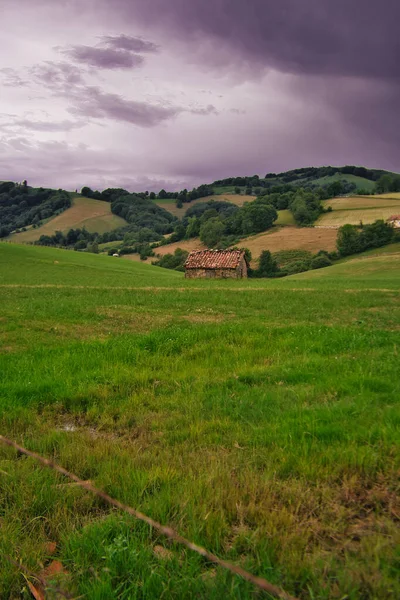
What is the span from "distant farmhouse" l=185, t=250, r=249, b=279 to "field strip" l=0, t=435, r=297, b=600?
2275 inches

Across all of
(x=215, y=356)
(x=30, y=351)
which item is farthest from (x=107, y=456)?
(x=30, y=351)

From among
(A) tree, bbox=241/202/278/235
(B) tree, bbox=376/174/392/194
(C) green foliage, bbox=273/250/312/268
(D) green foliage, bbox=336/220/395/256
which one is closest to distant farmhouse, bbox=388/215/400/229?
(D) green foliage, bbox=336/220/395/256

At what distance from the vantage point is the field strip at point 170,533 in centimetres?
272

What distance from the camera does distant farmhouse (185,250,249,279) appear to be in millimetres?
62531

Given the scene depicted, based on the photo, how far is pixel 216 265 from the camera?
63.1 meters

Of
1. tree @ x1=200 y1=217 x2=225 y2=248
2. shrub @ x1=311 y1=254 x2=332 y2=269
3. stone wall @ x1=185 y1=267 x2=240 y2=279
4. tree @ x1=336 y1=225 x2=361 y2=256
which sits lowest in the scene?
stone wall @ x1=185 y1=267 x2=240 y2=279

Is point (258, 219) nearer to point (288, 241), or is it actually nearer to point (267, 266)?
point (288, 241)

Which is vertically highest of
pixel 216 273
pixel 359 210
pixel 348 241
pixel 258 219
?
pixel 359 210

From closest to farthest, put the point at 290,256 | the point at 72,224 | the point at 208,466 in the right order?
the point at 208,466 → the point at 290,256 → the point at 72,224

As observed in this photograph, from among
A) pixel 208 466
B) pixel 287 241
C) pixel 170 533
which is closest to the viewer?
pixel 170 533

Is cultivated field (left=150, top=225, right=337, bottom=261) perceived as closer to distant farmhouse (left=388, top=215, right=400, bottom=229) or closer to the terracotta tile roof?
distant farmhouse (left=388, top=215, right=400, bottom=229)

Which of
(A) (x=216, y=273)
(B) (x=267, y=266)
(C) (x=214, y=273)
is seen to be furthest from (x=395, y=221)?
(C) (x=214, y=273)

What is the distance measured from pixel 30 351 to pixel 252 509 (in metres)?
7.76

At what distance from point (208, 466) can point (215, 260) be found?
60.3m
